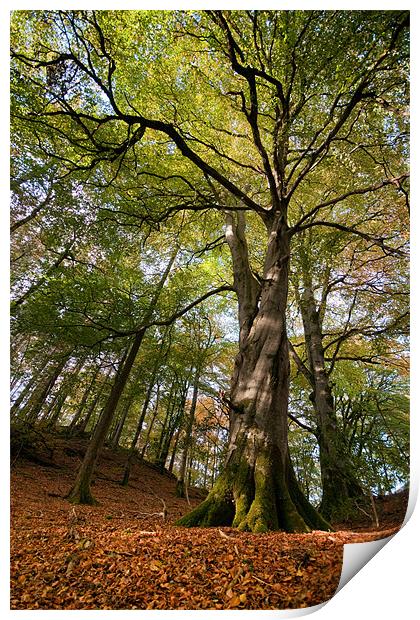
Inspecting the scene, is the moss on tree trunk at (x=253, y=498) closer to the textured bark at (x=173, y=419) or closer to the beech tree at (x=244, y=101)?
the beech tree at (x=244, y=101)

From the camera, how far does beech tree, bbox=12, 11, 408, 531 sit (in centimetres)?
243

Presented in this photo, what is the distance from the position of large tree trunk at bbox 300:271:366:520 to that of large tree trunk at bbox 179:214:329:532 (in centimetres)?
171

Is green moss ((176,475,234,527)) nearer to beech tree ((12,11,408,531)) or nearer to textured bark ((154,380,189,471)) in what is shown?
beech tree ((12,11,408,531))

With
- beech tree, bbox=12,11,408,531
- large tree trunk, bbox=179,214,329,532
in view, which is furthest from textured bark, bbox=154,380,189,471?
large tree trunk, bbox=179,214,329,532

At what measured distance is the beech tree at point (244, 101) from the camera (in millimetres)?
2434

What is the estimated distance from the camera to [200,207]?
4.29 metres

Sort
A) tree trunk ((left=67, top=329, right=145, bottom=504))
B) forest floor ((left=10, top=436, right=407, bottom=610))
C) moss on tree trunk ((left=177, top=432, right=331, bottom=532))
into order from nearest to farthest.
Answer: forest floor ((left=10, top=436, right=407, bottom=610))
moss on tree trunk ((left=177, top=432, right=331, bottom=532))
tree trunk ((left=67, top=329, right=145, bottom=504))

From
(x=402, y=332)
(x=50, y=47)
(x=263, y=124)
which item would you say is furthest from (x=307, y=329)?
(x=50, y=47)

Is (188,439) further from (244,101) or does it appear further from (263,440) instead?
(244,101)

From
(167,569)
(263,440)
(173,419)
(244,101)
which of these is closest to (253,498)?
(263,440)

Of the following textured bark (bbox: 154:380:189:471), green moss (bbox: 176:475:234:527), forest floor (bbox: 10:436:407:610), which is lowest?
forest floor (bbox: 10:436:407:610)

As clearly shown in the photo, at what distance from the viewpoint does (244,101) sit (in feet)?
9.50

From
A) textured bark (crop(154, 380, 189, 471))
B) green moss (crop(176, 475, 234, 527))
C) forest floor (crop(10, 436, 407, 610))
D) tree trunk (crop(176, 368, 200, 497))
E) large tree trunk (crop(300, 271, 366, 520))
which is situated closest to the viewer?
forest floor (crop(10, 436, 407, 610))

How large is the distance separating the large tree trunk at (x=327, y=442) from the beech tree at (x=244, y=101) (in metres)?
1.81
